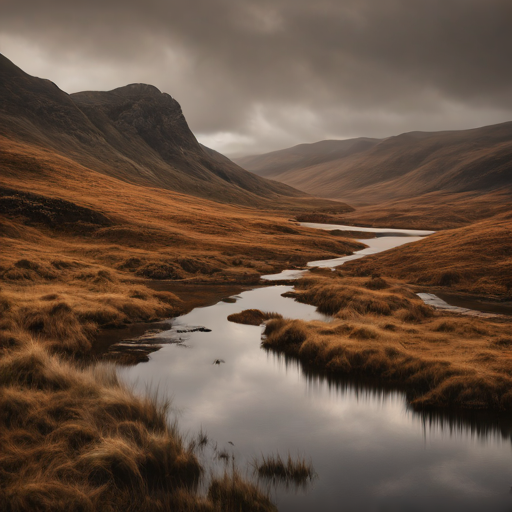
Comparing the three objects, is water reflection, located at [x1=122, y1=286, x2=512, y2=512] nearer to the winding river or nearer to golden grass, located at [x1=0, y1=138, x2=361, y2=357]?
the winding river

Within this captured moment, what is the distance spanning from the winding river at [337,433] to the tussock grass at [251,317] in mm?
5959

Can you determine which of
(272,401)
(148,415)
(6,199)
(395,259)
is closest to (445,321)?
(272,401)

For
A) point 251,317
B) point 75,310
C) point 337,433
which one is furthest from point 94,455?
Result: point 251,317

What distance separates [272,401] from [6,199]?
6418 centimetres

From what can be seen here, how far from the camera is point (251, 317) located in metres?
28.8

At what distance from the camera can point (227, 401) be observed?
1648 centimetres

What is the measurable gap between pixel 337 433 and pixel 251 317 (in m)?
14.8

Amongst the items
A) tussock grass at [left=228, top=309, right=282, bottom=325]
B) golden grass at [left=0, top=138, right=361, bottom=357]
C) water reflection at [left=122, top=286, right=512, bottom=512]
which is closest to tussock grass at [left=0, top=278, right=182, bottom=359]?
golden grass at [left=0, top=138, right=361, bottom=357]

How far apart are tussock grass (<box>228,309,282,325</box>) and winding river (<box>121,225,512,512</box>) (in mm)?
5959

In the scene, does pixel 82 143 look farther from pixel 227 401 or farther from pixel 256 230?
pixel 227 401

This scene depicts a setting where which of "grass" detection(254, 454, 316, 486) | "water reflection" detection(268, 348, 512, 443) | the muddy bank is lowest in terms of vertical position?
"grass" detection(254, 454, 316, 486)

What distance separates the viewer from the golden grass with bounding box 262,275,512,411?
16.2 metres

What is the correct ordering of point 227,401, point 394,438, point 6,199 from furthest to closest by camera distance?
point 6,199 < point 227,401 < point 394,438

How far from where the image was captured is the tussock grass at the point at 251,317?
28.2 m
